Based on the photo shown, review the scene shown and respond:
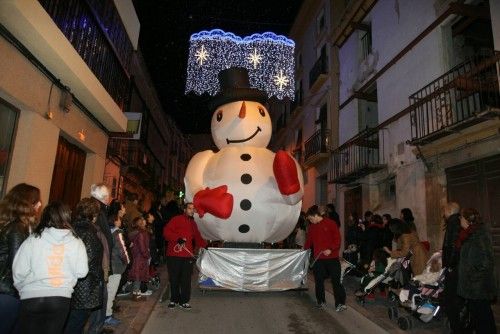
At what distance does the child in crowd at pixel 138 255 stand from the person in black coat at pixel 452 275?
4.76 meters

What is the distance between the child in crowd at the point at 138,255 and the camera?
21.7ft

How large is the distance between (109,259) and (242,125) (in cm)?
443

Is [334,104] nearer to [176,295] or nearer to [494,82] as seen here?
[494,82]

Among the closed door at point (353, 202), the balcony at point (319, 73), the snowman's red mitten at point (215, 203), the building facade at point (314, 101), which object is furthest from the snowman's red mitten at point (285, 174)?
the balcony at point (319, 73)

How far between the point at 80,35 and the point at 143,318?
210 inches

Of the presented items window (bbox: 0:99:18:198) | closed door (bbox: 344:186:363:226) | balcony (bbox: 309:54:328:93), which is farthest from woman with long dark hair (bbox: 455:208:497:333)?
balcony (bbox: 309:54:328:93)

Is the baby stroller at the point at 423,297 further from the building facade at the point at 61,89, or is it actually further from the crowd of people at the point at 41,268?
the building facade at the point at 61,89

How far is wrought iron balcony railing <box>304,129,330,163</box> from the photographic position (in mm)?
15633

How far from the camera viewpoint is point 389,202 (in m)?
11.2

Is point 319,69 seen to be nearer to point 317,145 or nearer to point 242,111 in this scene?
point 317,145

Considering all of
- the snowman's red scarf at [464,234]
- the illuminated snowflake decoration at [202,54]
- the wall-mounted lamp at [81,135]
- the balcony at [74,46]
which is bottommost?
the snowman's red scarf at [464,234]

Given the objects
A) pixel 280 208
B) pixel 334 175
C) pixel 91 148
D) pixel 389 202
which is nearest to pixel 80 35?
pixel 91 148

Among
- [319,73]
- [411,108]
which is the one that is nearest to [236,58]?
[411,108]

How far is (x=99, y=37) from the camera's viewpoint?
327 inches
